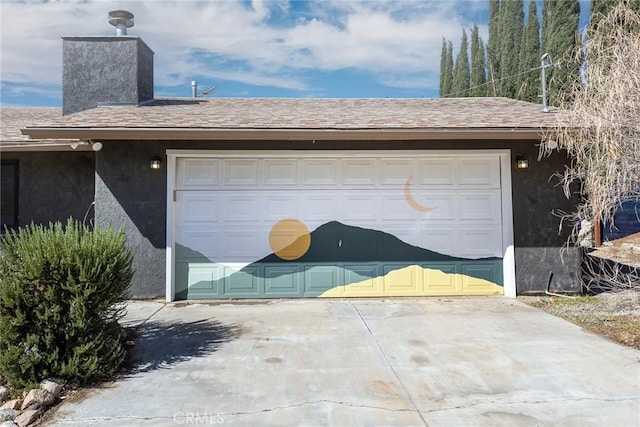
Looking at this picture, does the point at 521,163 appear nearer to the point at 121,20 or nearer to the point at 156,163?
the point at 156,163

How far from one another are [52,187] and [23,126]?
1.76 m

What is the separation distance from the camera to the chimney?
8.62 metres

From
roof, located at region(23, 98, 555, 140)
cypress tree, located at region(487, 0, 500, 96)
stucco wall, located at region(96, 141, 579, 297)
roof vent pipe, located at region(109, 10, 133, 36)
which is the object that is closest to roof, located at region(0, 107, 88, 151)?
roof, located at region(23, 98, 555, 140)

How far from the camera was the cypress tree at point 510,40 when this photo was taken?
21.8m

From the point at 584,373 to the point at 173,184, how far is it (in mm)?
6324

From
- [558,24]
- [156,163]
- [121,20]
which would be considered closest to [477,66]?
[558,24]

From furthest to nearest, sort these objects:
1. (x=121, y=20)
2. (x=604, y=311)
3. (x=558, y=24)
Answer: (x=558, y=24) < (x=121, y=20) < (x=604, y=311)

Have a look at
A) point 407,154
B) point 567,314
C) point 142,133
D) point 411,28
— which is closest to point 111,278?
point 142,133

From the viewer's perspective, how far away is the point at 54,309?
3.68m

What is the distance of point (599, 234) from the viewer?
14227 millimetres

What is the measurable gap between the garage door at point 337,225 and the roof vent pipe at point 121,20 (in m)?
3.88

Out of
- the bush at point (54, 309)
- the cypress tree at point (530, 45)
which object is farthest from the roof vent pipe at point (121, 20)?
the cypress tree at point (530, 45)

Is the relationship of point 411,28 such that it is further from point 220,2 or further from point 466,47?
point 466,47

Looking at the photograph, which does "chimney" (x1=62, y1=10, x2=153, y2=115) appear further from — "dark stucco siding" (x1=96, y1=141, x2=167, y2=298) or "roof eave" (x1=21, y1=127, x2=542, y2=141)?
"roof eave" (x1=21, y1=127, x2=542, y2=141)
